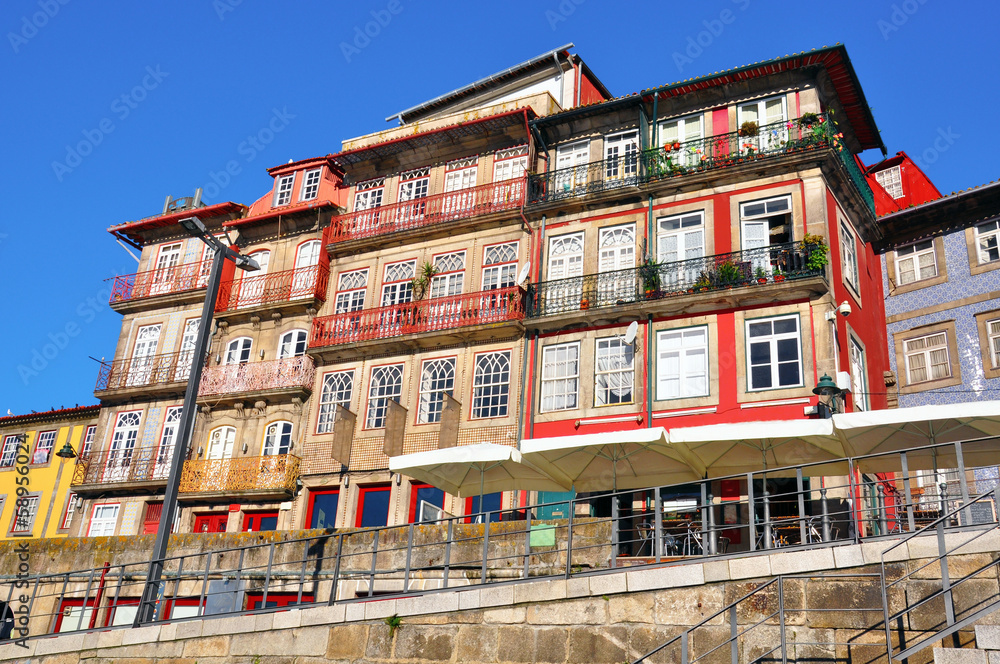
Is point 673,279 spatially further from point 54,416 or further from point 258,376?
point 54,416

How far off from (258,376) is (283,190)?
6.50 metres

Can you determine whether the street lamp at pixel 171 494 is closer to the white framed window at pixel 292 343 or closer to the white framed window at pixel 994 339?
the white framed window at pixel 292 343

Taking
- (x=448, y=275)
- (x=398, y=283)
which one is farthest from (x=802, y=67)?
(x=398, y=283)

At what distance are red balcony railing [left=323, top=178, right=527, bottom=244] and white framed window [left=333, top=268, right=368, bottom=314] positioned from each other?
1069mm

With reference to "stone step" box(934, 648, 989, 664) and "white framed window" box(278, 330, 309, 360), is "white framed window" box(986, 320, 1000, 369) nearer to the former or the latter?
Answer: "stone step" box(934, 648, 989, 664)

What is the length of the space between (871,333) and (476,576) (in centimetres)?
1256

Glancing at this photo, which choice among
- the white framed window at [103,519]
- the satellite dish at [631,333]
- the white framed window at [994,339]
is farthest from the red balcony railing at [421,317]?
the white framed window at [994,339]

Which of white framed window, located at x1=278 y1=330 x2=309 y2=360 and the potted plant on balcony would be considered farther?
white framed window, located at x1=278 y1=330 x2=309 y2=360

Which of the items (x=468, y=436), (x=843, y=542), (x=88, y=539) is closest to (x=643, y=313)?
(x=468, y=436)

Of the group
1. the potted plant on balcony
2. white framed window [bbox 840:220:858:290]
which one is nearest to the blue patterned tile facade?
white framed window [bbox 840:220:858:290]

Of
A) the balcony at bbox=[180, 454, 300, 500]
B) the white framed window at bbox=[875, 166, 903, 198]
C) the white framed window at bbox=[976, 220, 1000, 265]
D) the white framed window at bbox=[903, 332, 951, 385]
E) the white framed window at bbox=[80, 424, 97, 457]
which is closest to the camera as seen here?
the white framed window at bbox=[976, 220, 1000, 265]

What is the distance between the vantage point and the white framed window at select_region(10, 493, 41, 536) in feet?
98.5

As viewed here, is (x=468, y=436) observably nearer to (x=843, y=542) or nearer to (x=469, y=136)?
(x=469, y=136)

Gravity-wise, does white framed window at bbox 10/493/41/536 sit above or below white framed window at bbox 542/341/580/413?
below
